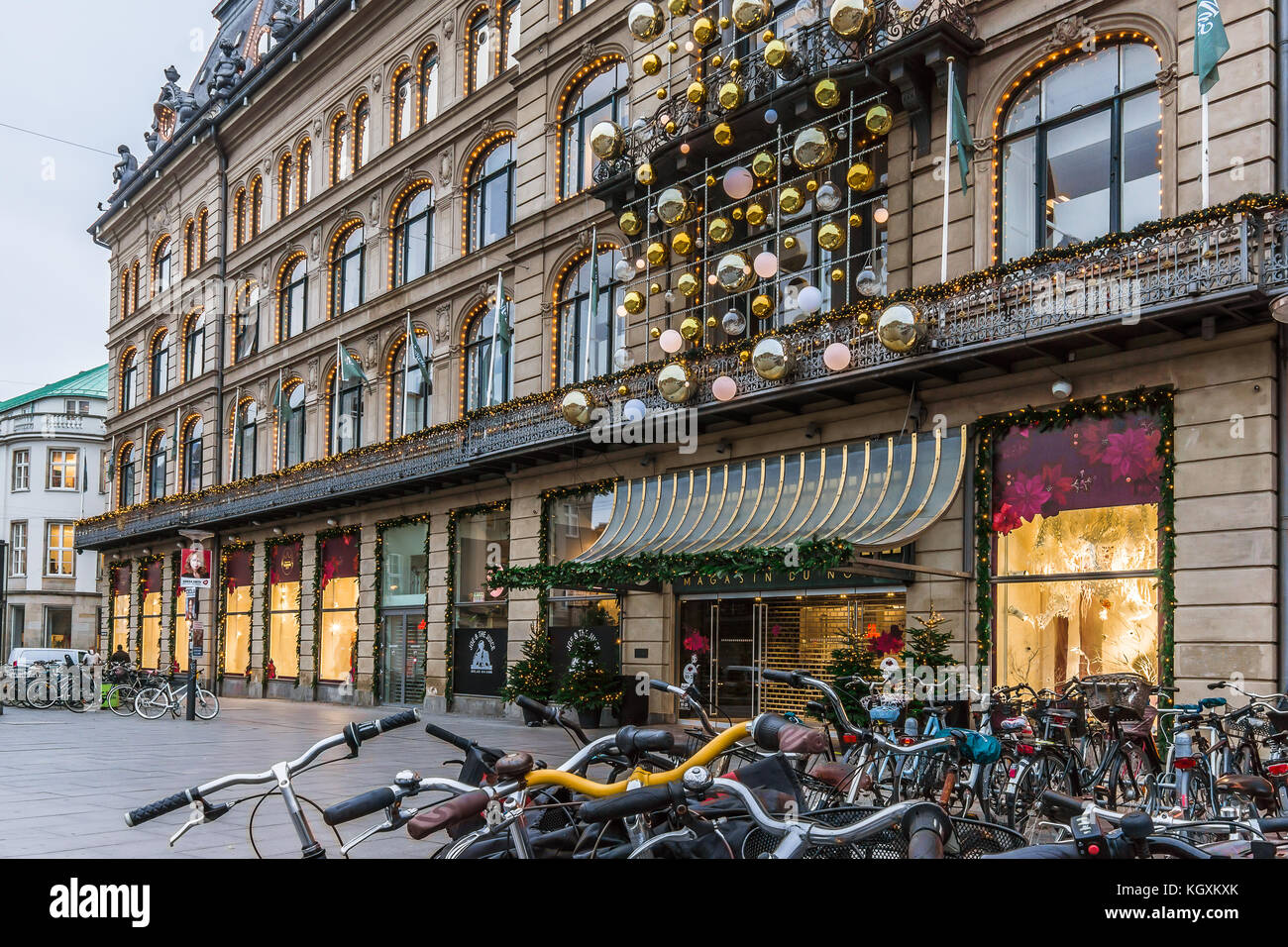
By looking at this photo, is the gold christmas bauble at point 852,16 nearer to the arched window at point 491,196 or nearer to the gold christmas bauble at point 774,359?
the gold christmas bauble at point 774,359

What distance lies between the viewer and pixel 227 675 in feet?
127

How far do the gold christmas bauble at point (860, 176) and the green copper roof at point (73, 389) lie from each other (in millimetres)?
59221

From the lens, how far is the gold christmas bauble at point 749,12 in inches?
795

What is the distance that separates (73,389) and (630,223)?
55951mm

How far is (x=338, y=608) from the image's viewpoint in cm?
3297

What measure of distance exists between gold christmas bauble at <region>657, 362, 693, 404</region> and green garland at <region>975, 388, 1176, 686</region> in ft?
17.3

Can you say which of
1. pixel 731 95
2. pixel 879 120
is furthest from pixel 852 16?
pixel 731 95

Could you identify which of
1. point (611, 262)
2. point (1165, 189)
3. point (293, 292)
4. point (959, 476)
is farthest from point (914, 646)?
point (293, 292)

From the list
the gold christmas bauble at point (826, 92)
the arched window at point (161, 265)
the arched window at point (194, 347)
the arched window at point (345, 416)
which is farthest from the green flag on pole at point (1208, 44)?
the arched window at point (161, 265)

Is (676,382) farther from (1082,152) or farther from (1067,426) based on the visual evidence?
(1082,152)

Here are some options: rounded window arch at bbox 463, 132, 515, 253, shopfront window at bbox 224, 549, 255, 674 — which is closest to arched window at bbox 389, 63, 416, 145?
rounded window arch at bbox 463, 132, 515, 253

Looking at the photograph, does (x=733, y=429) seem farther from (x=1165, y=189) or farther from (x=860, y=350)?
(x=1165, y=189)

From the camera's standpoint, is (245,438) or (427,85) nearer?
(427,85)
